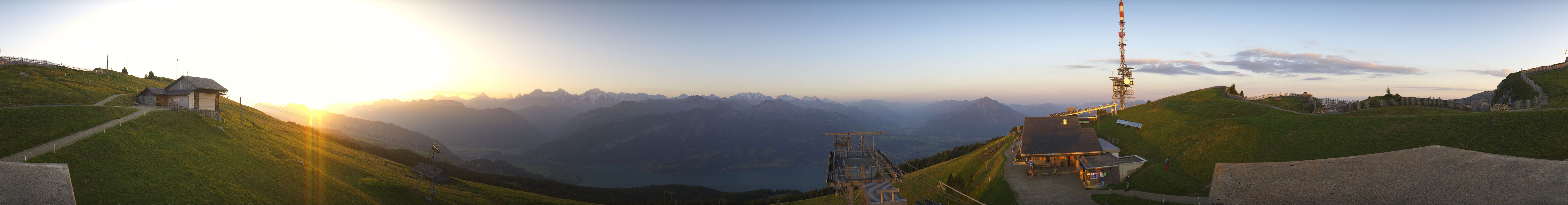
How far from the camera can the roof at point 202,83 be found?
213ft

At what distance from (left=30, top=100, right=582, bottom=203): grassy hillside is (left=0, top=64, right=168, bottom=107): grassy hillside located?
11.5 metres

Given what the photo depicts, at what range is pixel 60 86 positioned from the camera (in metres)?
68.9

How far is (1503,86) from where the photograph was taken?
5828cm

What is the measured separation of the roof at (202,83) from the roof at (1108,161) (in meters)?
101

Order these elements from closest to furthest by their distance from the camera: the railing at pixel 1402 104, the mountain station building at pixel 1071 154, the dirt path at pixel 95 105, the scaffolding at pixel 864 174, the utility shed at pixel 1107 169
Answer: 1. the scaffolding at pixel 864 174
2. the utility shed at pixel 1107 169
3. the mountain station building at pixel 1071 154
4. the railing at pixel 1402 104
5. the dirt path at pixel 95 105

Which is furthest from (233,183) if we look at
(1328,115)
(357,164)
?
(1328,115)

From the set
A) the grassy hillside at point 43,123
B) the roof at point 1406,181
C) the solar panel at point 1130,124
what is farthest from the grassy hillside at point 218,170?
the solar panel at point 1130,124

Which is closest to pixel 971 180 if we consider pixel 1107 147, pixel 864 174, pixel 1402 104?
pixel 1107 147

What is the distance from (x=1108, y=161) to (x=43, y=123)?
91.2 meters

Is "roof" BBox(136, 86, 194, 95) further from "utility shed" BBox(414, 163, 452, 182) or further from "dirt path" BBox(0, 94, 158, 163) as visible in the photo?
"utility shed" BBox(414, 163, 452, 182)

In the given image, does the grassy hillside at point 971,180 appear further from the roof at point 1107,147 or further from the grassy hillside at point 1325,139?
the grassy hillside at point 1325,139

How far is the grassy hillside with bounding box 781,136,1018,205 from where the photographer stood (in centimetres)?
4319

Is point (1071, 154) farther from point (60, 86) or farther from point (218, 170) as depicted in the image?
point (60, 86)

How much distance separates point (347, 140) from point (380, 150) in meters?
10.4
